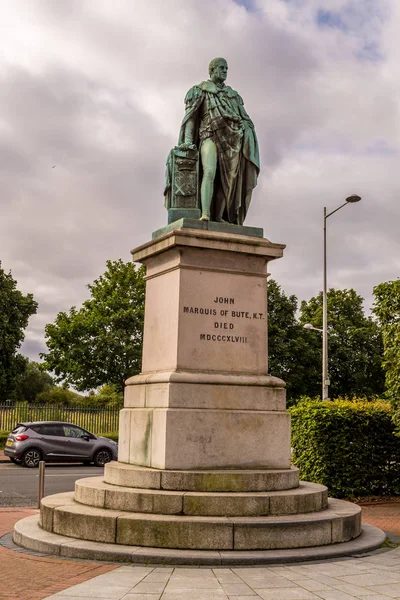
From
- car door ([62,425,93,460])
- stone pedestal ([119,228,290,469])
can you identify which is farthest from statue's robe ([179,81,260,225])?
car door ([62,425,93,460])

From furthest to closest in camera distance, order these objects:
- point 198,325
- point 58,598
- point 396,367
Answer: point 396,367 < point 198,325 < point 58,598

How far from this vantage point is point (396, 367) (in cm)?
1373

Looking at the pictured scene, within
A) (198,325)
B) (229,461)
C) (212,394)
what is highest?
(198,325)

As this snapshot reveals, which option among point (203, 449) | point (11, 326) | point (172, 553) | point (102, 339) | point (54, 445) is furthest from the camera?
point (11, 326)

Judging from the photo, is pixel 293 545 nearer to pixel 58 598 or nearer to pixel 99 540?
pixel 99 540

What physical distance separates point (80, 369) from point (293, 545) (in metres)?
34.7

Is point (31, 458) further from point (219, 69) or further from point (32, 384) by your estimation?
point (32, 384)

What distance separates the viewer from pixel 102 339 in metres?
41.1

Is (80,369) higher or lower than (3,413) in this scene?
higher

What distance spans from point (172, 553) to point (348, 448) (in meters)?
7.84

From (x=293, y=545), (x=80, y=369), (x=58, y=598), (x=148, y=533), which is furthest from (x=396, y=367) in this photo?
(x=80, y=369)

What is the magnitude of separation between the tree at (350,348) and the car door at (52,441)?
25679mm

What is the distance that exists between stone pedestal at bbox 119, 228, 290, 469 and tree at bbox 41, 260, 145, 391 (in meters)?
31.3

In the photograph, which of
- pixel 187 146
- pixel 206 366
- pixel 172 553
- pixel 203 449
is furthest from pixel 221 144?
pixel 172 553
